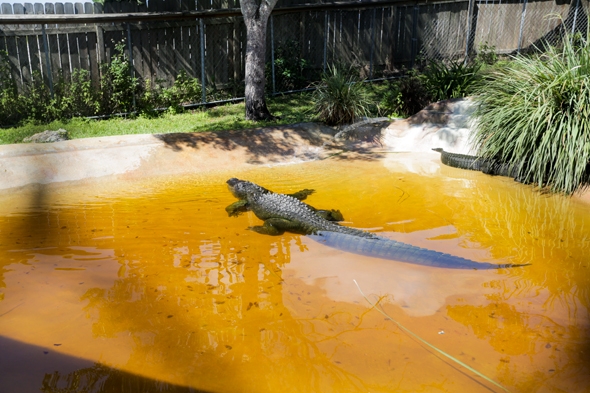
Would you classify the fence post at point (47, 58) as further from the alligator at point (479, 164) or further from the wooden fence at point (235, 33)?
the alligator at point (479, 164)

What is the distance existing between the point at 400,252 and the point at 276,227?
145 cm

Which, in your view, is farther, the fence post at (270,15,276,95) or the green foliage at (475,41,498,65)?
the green foliage at (475,41,498,65)

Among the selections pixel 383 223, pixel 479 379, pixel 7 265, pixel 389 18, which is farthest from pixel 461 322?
pixel 389 18

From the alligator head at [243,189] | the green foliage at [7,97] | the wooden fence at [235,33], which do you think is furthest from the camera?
the wooden fence at [235,33]

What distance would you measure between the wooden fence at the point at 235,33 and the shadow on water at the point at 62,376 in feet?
22.5

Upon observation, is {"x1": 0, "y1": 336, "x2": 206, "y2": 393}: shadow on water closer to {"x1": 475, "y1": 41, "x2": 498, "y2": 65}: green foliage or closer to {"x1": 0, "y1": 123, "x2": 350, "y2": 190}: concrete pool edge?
{"x1": 0, "y1": 123, "x2": 350, "y2": 190}: concrete pool edge

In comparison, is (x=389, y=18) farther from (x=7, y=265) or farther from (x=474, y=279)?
(x=7, y=265)

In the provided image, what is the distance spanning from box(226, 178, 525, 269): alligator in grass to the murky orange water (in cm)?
12

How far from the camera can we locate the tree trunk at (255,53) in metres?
8.88

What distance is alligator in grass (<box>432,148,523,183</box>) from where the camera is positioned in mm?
7166

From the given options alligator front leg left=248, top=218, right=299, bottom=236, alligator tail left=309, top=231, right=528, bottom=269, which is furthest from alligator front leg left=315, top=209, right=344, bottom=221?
alligator tail left=309, top=231, right=528, bottom=269

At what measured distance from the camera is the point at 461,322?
3818 millimetres

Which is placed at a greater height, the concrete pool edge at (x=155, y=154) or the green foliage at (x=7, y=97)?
the green foliage at (x=7, y=97)

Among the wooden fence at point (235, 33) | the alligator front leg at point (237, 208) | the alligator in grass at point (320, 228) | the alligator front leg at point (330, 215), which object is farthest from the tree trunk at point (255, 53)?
the alligator front leg at point (330, 215)
